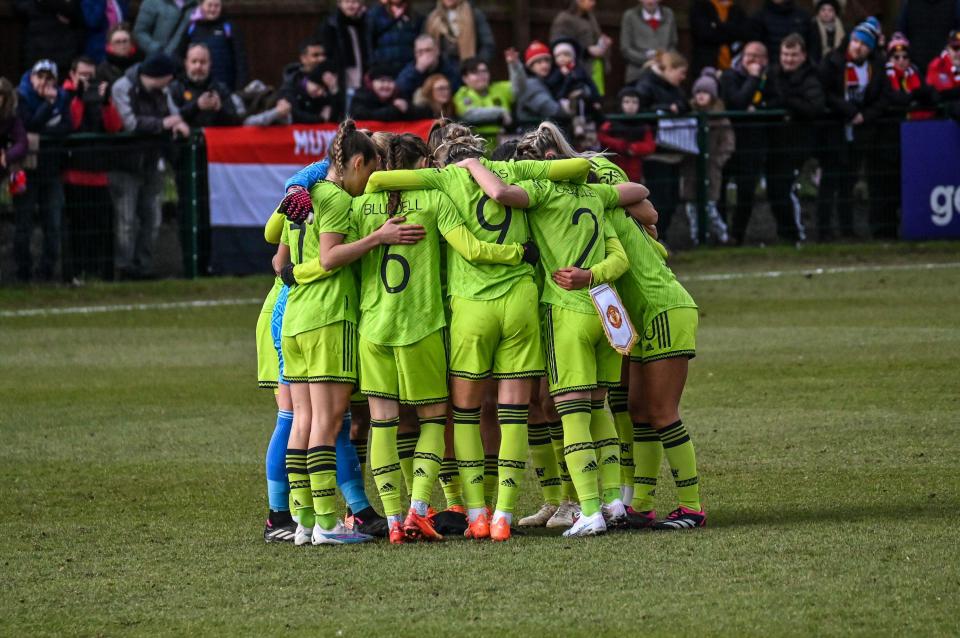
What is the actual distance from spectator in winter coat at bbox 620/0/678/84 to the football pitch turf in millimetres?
6125

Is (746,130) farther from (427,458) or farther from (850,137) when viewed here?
(427,458)

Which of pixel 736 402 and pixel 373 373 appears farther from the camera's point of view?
pixel 736 402

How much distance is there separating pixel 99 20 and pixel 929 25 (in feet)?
35.5

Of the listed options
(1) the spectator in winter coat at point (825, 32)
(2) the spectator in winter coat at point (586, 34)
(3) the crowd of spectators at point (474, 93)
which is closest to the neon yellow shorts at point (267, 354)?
(3) the crowd of spectators at point (474, 93)

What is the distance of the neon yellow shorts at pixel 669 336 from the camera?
27.5 feet

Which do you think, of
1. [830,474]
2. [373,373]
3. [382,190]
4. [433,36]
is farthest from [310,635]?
[433,36]

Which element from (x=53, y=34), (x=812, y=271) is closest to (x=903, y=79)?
(x=812, y=271)

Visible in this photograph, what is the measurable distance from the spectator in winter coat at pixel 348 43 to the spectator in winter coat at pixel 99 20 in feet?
7.91

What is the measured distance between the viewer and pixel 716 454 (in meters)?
10.5

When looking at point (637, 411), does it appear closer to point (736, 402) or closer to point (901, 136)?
point (736, 402)

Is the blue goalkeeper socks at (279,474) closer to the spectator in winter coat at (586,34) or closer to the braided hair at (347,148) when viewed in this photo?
the braided hair at (347,148)

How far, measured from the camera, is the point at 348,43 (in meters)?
20.2

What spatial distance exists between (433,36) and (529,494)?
1194cm

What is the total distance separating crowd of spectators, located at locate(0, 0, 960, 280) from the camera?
1845 centimetres
